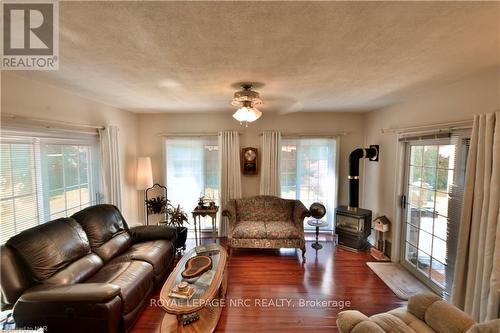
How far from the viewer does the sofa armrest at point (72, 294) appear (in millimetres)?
1691

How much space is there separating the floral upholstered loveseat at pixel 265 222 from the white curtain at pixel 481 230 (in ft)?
5.94

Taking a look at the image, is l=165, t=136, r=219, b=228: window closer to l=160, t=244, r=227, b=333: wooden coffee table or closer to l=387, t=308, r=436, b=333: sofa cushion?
l=160, t=244, r=227, b=333: wooden coffee table

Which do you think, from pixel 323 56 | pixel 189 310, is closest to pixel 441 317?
pixel 189 310

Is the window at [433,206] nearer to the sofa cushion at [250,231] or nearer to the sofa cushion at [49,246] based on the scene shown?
the sofa cushion at [250,231]

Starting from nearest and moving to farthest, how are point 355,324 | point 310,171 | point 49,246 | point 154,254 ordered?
1. point 355,324
2. point 49,246
3. point 154,254
4. point 310,171

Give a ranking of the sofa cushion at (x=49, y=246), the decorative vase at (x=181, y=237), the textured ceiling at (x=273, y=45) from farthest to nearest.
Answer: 1. the decorative vase at (x=181, y=237)
2. the sofa cushion at (x=49, y=246)
3. the textured ceiling at (x=273, y=45)

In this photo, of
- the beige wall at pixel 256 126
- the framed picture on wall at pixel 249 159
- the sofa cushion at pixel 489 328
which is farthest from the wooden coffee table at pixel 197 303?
the beige wall at pixel 256 126

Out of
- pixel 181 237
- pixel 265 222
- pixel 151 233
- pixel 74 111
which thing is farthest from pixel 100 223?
pixel 265 222

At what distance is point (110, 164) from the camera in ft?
10.8

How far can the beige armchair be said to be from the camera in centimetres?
146

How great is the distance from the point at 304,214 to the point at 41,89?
144 inches

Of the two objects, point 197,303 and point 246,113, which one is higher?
point 246,113

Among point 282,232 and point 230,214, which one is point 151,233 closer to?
point 230,214

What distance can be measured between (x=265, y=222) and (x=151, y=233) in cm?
179
